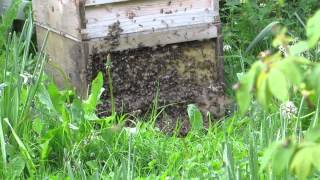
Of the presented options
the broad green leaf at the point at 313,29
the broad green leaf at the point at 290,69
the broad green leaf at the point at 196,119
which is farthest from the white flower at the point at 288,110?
the broad green leaf at the point at 290,69

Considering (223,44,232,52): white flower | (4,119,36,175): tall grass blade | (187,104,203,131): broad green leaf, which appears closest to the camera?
(4,119,36,175): tall grass blade

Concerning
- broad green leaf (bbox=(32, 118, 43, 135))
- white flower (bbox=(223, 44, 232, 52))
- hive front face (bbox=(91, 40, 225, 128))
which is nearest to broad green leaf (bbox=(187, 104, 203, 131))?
hive front face (bbox=(91, 40, 225, 128))

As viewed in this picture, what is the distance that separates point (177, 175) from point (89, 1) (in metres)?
1.07

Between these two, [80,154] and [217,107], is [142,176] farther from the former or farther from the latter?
[217,107]

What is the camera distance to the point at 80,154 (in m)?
2.90

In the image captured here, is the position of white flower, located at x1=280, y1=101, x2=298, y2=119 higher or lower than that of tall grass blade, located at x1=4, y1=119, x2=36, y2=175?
higher

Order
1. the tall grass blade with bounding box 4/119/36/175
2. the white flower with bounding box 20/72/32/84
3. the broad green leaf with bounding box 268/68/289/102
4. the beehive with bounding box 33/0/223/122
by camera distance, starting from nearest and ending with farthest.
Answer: the broad green leaf with bounding box 268/68/289/102, the tall grass blade with bounding box 4/119/36/175, the white flower with bounding box 20/72/32/84, the beehive with bounding box 33/0/223/122

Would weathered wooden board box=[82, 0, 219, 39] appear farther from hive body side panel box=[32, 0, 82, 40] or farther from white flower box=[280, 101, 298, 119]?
white flower box=[280, 101, 298, 119]

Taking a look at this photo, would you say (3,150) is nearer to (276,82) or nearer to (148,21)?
(148,21)

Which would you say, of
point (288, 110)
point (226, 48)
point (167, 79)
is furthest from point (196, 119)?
point (226, 48)

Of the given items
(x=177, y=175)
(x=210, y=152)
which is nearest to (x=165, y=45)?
(x=210, y=152)

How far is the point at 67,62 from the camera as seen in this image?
3613 mm

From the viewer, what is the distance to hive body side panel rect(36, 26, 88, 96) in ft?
11.3

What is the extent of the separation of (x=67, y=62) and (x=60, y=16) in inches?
9.6
